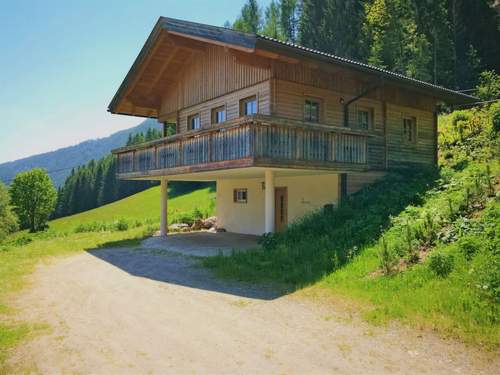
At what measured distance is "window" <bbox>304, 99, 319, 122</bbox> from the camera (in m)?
15.7

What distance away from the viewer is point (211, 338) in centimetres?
628

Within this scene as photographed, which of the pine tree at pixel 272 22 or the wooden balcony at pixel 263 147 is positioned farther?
the pine tree at pixel 272 22

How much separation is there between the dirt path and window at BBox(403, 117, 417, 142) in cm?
1342

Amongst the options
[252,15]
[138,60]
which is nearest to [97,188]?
[252,15]

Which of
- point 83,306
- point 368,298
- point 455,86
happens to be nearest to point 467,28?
point 455,86

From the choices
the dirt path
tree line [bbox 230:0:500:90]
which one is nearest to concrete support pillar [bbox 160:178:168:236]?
the dirt path

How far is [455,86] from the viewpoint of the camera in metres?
37.6

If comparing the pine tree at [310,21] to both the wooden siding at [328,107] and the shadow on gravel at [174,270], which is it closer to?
the wooden siding at [328,107]

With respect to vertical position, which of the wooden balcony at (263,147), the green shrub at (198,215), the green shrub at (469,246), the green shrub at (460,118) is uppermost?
the green shrub at (460,118)

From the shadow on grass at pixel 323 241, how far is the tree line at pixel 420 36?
2737 centimetres

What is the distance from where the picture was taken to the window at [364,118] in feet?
57.0

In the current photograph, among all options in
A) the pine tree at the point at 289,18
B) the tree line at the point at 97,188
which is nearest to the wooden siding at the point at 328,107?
the pine tree at the point at 289,18

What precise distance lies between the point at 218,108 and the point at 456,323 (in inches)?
542

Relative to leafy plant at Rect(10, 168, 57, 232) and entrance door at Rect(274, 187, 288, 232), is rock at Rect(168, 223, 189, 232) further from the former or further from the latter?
leafy plant at Rect(10, 168, 57, 232)
